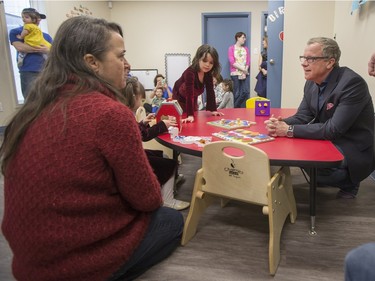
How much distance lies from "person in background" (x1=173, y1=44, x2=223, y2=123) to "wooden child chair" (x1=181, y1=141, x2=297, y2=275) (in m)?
0.92

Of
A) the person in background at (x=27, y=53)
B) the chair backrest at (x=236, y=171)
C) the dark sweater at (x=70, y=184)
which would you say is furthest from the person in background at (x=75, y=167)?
the person in background at (x=27, y=53)

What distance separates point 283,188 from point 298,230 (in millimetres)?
376

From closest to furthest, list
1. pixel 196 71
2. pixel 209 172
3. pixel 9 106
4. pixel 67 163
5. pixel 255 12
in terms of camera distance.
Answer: pixel 67 163
pixel 209 172
pixel 196 71
pixel 9 106
pixel 255 12

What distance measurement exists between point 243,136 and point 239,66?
4.88 metres

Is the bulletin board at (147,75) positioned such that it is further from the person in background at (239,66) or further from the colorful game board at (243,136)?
the colorful game board at (243,136)

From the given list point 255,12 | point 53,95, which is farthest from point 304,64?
point 255,12

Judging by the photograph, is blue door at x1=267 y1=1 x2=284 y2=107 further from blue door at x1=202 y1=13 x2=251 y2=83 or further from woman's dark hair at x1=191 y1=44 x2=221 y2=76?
woman's dark hair at x1=191 y1=44 x2=221 y2=76

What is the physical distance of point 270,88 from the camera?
495 cm

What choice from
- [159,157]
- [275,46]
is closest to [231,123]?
[159,157]

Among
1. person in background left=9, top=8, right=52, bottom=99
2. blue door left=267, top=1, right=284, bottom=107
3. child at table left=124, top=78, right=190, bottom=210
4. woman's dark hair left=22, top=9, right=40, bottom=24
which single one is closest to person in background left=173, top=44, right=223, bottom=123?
child at table left=124, top=78, right=190, bottom=210

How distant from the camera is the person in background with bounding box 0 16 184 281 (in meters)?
0.98

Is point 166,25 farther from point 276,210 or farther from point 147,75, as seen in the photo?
point 276,210

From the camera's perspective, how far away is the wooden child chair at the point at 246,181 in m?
1.45

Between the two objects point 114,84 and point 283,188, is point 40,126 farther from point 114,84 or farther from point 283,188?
point 283,188
